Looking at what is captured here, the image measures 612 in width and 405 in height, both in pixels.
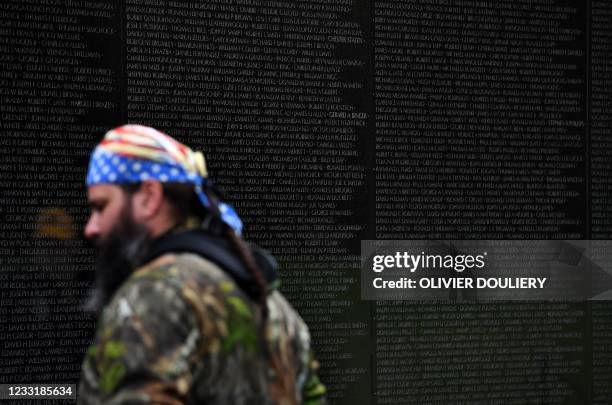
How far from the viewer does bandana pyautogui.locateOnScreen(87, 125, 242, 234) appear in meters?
2.19

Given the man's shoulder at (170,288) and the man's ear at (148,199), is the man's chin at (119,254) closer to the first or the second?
the man's ear at (148,199)

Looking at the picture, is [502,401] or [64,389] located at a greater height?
[64,389]

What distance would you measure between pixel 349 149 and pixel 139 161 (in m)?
3.46

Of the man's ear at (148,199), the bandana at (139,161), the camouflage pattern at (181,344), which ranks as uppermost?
the bandana at (139,161)

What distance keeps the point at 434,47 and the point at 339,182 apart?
120cm

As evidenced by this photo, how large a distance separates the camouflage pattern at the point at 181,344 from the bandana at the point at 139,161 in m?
0.25

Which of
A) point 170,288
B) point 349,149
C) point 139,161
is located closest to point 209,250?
point 170,288

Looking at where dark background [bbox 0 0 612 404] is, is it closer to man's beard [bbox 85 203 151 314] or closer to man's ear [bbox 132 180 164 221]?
man's beard [bbox 85 203 151 314]

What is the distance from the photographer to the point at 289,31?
17.7 ft

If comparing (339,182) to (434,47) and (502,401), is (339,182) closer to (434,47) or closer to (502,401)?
(434,47)

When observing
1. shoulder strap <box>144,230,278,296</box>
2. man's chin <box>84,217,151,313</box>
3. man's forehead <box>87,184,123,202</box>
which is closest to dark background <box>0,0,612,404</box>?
man's chin <box>84,217,151,313</box>

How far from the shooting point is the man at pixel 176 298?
192cm

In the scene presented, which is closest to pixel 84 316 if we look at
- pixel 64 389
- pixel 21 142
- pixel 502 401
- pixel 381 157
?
pixel 64 389

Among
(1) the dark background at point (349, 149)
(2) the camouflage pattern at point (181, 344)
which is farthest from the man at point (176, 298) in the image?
(1) the dark background at point (349, 149)
